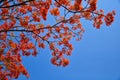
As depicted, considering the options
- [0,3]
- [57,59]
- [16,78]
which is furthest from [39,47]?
[0,3]

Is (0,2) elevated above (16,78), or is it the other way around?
(16,78)

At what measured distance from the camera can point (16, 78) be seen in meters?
16.9

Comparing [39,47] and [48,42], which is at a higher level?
[39,47]

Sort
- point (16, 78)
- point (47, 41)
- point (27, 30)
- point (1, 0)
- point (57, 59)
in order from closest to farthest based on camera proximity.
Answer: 1. point (1, 0)
2. point (27, 30)
3. point (47, 41)
4. point (57, 59)
5. point (16, 78)

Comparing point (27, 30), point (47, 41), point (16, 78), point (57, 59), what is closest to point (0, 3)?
point (27, 30)

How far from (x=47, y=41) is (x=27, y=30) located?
1.65m

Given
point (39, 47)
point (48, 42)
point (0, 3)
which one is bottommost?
point (0, 3)

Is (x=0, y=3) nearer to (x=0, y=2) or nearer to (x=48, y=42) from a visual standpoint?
(x=0, y=2)

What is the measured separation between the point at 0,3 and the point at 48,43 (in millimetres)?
4201

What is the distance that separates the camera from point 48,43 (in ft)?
45.8

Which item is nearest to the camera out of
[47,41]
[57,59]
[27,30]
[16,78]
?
[27,30]

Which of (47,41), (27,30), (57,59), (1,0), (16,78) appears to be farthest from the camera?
(16,78)

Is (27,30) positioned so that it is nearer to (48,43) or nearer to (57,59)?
(48,43)

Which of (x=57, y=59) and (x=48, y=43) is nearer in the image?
(x=48, y=43)
